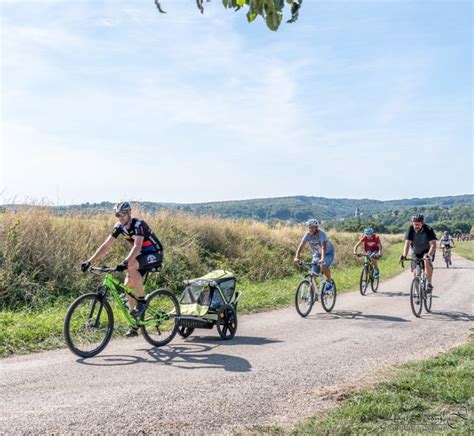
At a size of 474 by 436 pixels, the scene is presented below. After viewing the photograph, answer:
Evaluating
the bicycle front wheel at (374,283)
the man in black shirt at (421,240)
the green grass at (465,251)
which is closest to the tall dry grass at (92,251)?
the bicycle front wheel at (374,283)

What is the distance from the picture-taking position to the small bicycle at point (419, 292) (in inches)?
488

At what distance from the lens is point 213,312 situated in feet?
29.8

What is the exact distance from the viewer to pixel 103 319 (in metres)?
7.97

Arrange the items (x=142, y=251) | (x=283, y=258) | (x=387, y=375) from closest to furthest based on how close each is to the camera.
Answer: (x=387, y=375) < (x=142, y=251) < (x=283, y=258)

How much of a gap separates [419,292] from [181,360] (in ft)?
23.4

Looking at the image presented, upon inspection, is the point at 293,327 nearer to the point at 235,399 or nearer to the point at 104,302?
the point at 104,302

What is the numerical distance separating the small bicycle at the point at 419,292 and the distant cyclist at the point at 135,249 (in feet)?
21.4

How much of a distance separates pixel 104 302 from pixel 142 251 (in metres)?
1.17

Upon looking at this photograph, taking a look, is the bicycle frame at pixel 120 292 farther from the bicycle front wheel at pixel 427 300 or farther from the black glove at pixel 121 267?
the bicycle front wheel at pixel 427 300

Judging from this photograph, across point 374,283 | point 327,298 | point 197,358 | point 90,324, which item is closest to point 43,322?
point 90,324

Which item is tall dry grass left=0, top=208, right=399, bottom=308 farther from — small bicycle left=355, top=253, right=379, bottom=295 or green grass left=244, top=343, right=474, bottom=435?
green grass left=244, top=343, right=474, bottom=435

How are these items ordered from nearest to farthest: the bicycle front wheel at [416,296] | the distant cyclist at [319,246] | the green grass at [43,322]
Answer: the green grass at [43,322] → the bicycle front wheel at [416,296] → the distant cyclist at [319,246]

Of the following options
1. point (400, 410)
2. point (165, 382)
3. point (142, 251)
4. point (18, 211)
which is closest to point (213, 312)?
point (142, 251)

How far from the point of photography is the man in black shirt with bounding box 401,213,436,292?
1280 cm
